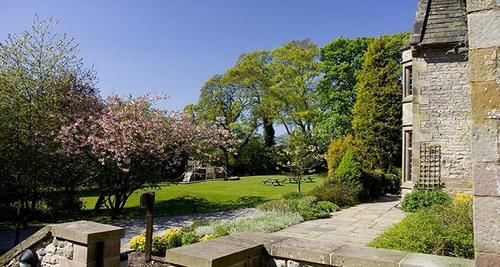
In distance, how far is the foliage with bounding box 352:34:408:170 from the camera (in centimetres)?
2478

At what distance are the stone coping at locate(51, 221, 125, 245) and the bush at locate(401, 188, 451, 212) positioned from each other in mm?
10704

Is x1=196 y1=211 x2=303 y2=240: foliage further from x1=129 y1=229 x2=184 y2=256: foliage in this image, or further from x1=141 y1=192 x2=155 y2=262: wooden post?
x1=141 y1=192 x2=155 y2=262: wooden post

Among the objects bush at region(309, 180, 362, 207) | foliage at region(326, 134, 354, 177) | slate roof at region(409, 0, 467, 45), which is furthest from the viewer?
foliage at region(326, 134, 354, 177)

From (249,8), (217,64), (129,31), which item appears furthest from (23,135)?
(217,64)

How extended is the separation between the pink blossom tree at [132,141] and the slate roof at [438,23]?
346 inches

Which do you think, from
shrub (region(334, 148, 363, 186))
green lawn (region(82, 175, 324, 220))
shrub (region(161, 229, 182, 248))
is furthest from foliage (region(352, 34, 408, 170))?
shrub (region(161, 229, 182, 248))

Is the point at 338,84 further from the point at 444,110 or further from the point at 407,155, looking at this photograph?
the point at 444,110

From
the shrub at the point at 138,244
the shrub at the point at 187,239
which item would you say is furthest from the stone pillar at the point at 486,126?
the shrub at the point at 138,244

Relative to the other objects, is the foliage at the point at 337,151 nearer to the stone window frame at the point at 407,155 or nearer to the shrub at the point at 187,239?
the stone window frame at the point at 407,155

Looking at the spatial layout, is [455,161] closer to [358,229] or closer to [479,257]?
[358,229]

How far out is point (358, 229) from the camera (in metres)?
10.2

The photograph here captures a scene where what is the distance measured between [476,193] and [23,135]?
1269cm

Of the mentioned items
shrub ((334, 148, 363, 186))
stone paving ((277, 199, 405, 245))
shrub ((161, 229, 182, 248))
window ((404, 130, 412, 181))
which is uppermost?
window ((404, 130, 412, 181))

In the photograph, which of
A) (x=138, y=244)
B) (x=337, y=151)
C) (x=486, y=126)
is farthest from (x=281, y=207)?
(x=337, y=151)
